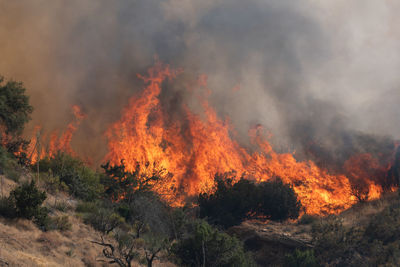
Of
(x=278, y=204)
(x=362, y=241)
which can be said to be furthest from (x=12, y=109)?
(x=362, y=241)

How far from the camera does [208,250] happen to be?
2044 centimetres

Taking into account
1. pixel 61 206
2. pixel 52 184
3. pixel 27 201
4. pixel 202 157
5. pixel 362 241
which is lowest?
pixel 27 201

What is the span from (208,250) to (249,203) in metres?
14.5

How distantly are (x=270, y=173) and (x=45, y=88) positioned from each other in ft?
116

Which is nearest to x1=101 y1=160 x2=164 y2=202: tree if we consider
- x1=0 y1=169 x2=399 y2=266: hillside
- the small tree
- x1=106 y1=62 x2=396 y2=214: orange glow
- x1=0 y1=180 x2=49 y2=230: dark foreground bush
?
x1=106 y1=62 x2=396 y2=214: orange glow

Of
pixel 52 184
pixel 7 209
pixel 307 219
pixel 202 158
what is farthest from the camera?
pixel 202 158

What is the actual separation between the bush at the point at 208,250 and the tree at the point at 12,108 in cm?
1514

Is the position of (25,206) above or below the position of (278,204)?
below

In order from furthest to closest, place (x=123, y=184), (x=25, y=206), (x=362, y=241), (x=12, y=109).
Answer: (x=123, y=184), (x=12, y=109), (x=362, y=241), (x=25, y=206)

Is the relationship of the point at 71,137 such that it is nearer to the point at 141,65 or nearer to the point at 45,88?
the point at 45,88

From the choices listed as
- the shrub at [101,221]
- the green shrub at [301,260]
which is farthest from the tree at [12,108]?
the green shrub at [301,260]

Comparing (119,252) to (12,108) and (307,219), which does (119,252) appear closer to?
(12,108)

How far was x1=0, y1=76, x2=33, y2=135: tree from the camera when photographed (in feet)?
86.6

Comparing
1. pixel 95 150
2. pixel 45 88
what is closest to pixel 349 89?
pixel 95 150
